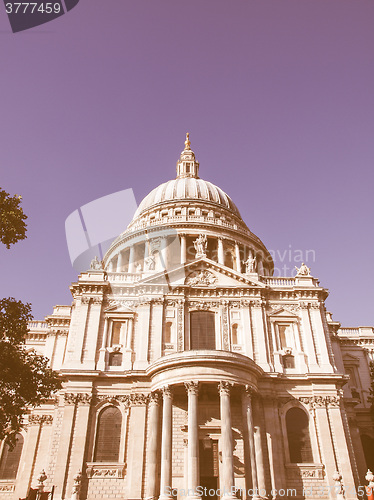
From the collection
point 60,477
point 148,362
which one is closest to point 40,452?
point 60,477

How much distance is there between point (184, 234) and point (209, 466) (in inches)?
1098

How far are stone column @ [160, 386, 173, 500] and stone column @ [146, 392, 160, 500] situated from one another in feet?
3.69

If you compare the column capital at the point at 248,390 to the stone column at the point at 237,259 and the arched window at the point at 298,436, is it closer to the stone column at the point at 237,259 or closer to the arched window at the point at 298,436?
the arched window at the point at 298,436

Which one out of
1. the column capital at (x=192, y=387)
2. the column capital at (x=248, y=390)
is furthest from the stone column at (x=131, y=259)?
the column capital at (x=248, y=390)

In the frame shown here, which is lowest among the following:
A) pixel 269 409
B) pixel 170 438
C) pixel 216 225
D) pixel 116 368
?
pixel 170 438

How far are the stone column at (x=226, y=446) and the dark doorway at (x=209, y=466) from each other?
278 cm

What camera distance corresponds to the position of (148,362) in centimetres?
3167

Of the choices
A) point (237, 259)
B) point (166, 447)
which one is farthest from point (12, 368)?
point (237, 259)

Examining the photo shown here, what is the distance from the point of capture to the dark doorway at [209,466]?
90.7 feet

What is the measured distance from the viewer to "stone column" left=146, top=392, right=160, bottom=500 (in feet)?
86.6

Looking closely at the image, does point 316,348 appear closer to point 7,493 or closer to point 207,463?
point 207,463

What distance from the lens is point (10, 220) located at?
19125mm

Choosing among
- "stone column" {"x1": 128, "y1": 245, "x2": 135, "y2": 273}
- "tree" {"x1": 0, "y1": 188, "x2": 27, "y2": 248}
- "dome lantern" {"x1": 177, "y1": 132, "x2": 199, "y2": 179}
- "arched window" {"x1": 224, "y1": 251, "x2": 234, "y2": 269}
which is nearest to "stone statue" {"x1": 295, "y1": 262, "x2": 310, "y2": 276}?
"arched window" {"x1": 224, "y1": 251, "x2": 234, "y2": 269}

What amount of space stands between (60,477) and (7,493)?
25.2 ft
